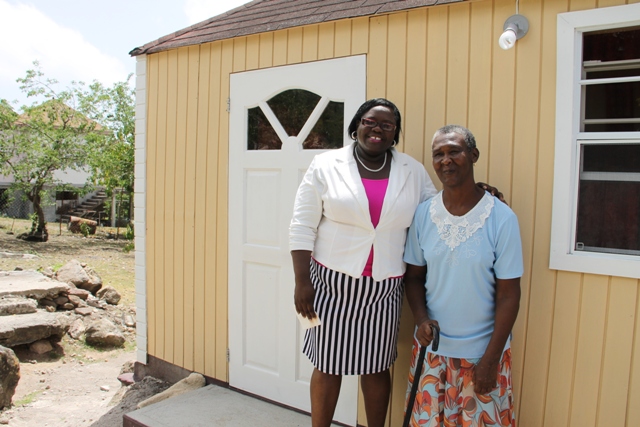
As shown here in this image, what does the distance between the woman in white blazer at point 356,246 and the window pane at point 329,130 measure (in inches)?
23.4

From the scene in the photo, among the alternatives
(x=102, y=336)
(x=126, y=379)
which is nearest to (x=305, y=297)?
(x=126, y=379)

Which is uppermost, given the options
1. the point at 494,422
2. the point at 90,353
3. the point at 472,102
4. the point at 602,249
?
the point at 472,102

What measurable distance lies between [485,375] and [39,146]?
44.5ft

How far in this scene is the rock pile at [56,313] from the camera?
5.40m

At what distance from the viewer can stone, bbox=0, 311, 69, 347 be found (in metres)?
5.27

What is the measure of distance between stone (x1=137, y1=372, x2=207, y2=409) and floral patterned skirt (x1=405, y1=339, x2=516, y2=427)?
84.3 inches

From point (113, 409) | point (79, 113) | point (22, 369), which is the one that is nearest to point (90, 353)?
point (22, 369)

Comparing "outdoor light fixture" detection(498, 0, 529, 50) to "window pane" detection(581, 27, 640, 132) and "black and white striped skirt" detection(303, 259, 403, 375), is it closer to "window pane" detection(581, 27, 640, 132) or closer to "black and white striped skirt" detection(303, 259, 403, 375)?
"window pane" detection(581, 27, 640, 132)

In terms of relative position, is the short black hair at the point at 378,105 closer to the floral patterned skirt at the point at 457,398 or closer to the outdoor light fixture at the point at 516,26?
the outdoor light fixture at the point at 516,26

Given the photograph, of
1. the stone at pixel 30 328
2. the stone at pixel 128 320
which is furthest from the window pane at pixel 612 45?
the stone at pixel 128 320

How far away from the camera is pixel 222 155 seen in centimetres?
394

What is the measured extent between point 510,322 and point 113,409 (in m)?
3.40

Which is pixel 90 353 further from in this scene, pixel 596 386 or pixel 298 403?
pixel 596 386

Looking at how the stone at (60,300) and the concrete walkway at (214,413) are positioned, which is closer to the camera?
the concrete walkway at (214,413)
